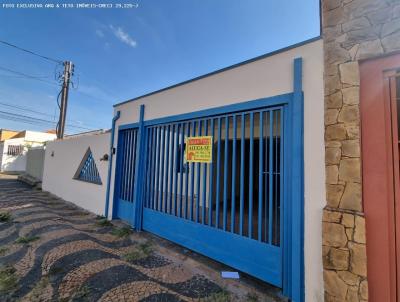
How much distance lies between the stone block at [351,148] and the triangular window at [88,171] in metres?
6.29

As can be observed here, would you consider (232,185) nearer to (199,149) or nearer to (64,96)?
(199,149)

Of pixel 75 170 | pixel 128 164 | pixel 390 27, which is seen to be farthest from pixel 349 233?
pixel 75 170

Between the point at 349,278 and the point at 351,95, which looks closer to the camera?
the point at 349,278

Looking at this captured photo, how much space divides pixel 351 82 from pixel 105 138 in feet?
20.2

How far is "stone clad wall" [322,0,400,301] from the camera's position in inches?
79.7

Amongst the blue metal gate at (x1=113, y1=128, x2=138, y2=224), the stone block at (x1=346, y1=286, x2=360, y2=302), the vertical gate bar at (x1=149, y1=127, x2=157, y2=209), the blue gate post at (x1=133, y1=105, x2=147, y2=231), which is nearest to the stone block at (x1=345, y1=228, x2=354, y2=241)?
the stone block at (x1=346, y1=286, x2=360, y2=302)

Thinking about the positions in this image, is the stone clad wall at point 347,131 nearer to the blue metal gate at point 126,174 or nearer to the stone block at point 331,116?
the stone block at point 331,116

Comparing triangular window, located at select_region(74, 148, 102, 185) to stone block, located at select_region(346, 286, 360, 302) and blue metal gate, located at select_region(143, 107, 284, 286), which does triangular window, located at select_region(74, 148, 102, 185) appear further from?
stone block, located at select_region(346, 286, 360, 302)

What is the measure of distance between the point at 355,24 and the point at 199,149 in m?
2.70

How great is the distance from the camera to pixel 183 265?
3.28 m

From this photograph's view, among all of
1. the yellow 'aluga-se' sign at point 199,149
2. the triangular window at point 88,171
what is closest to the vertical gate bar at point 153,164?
the yellow 'aluga-se' sign at point 199,149

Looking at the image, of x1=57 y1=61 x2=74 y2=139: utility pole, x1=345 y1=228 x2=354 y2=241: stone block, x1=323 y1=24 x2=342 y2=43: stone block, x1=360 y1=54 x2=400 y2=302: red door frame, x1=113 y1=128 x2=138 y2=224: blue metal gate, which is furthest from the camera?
x1=57 y1=61 x2=74 y2=139: utility pole

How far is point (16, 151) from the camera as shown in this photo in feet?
70.3

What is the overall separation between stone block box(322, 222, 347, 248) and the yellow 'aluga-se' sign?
196cm
